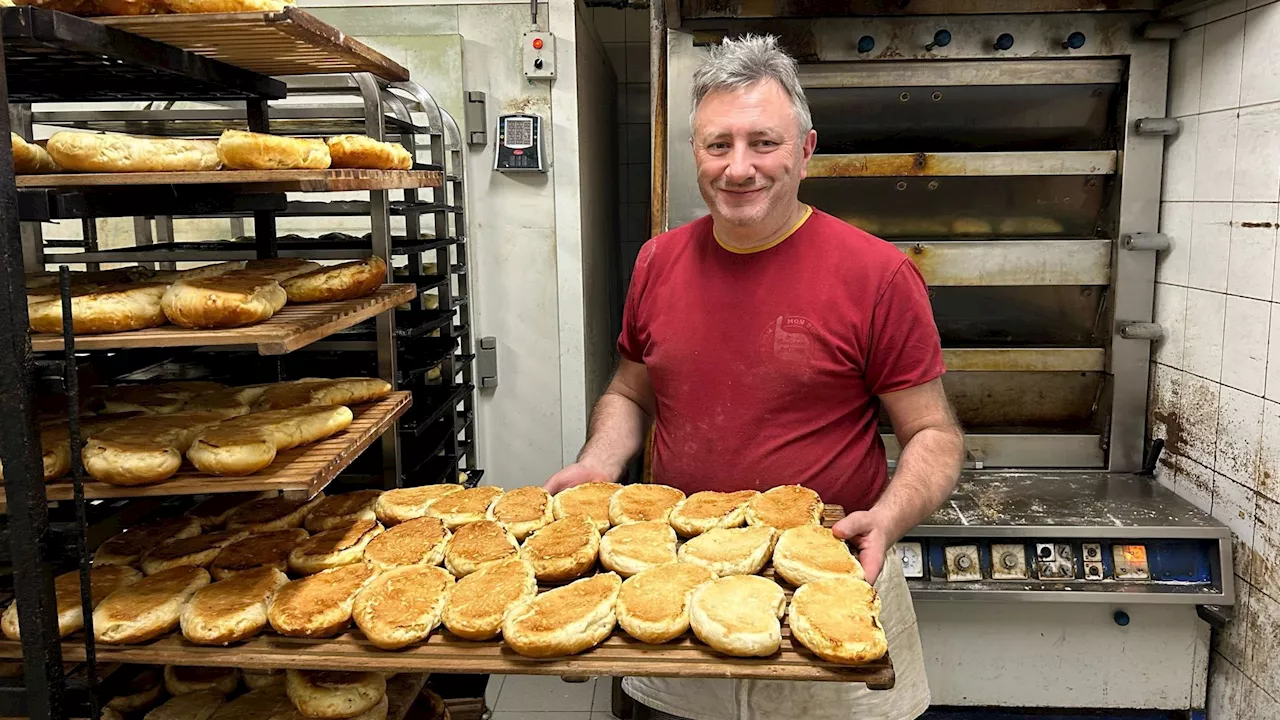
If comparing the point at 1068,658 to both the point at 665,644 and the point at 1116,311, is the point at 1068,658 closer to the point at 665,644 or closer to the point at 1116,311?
the point at 1116,311

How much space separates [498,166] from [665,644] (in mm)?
2055

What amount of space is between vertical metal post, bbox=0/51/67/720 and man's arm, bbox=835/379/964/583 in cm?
113

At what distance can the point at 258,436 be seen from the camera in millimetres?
1368

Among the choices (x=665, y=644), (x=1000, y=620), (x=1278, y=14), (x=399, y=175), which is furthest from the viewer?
(x=1000, y=620)

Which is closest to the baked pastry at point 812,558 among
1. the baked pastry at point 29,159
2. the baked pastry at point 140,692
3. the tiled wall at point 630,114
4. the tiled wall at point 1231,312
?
the baked pastry at point 140,692

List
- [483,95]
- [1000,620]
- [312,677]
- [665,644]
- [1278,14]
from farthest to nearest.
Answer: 1. [483,95]
2. [1000,620]
3. [1278,14]
4. [312,677]
5. [665,644]

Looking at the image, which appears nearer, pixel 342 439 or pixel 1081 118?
pixel 342 439

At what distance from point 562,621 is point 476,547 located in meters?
0.30

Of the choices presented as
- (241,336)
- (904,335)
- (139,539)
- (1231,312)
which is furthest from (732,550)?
(1231,312)

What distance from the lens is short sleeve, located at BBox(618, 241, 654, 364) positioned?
1.97 metres

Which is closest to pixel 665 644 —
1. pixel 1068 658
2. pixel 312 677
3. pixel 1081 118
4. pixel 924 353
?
pixel 312 677

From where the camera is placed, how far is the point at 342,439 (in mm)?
1510

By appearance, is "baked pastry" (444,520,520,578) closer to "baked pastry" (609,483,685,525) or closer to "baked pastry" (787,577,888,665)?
"baked pastry" (609,483,685,525)

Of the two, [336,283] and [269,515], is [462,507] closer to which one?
[269,515]
